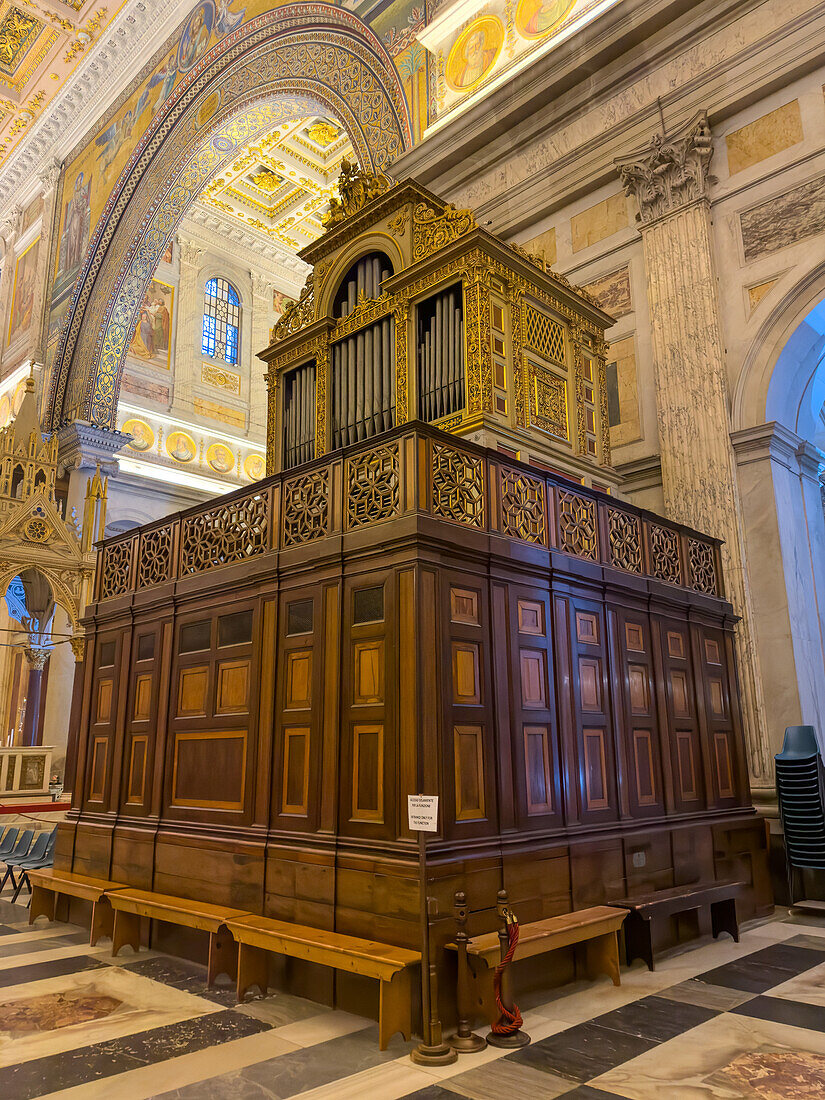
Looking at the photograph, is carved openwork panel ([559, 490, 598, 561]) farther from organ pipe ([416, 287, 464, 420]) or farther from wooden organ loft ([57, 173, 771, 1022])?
organ pipe ([416, 287, 464, 420])

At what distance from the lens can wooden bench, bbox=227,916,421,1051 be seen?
3664mm

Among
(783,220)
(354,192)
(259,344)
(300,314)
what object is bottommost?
(300,314)

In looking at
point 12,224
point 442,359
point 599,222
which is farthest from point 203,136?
point 442,359

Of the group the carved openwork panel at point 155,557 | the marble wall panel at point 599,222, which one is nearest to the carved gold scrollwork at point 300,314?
the carved openwork panel at point 155,557

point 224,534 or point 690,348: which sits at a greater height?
point 690,348

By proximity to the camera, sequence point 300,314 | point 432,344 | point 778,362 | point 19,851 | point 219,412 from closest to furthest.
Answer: point 432,344 < point 778,362 < point 19,851 < point 300,314 < point 219,412

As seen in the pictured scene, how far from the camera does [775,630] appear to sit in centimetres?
742

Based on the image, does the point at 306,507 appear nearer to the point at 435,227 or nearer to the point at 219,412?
the point at 435,227


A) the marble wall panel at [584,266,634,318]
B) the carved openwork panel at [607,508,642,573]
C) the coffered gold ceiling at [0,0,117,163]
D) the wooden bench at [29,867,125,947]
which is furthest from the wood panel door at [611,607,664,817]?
the coffered gold ceiling at [0,0,117,163]

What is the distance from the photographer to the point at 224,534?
5910mm

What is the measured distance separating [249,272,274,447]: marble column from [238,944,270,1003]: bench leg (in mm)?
17534

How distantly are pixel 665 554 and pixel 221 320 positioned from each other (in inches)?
677

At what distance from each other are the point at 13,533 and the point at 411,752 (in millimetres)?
9616

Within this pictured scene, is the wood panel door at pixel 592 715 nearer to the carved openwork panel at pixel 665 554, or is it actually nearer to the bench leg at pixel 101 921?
the carved openwork panel at pixel 665 554
